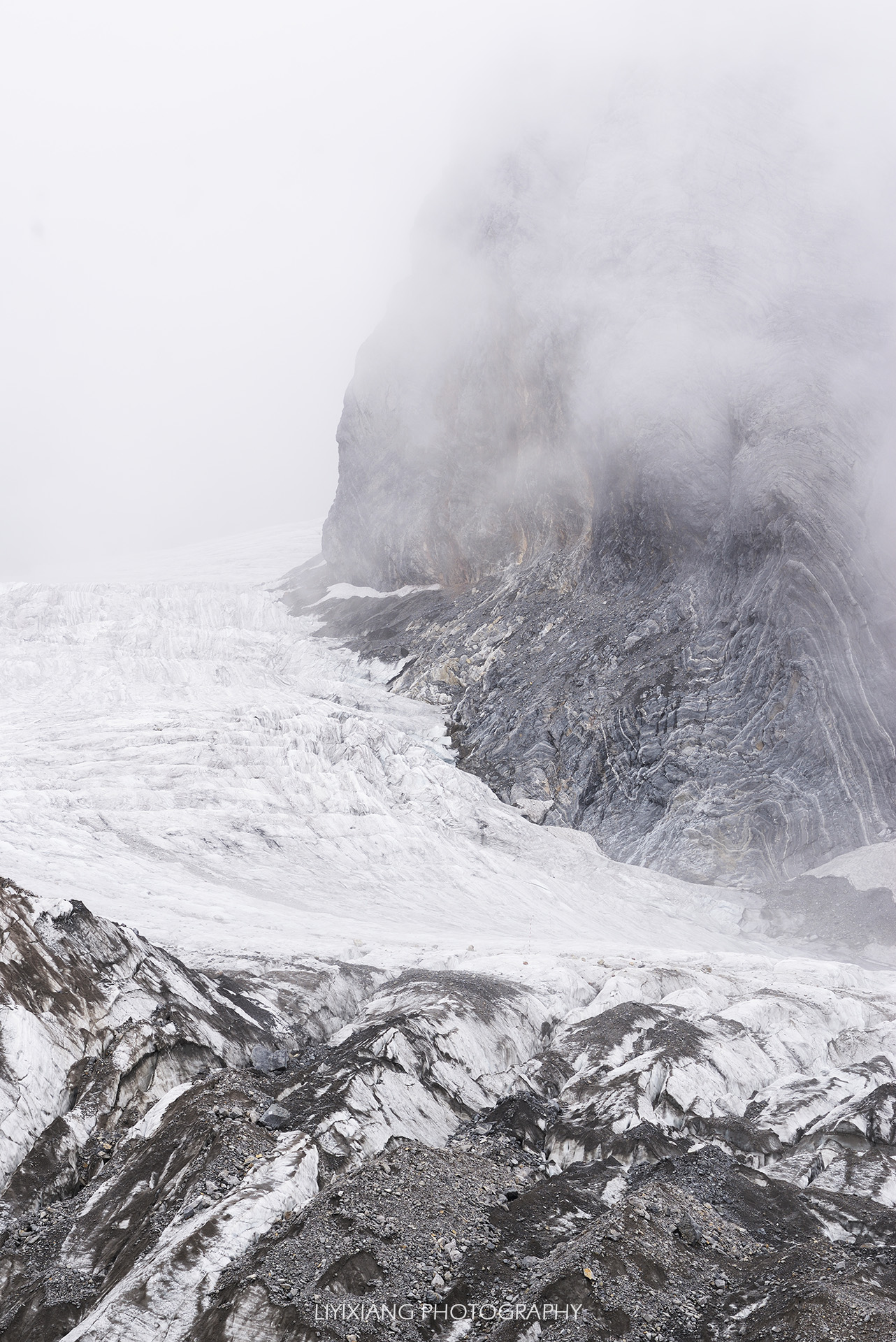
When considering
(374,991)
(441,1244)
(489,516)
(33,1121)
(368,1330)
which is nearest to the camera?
(368,1330)

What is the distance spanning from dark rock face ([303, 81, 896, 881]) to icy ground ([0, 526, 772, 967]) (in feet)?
15.1

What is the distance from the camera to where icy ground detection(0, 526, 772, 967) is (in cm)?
2784

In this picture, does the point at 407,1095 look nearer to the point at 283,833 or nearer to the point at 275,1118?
the point at 275,1118

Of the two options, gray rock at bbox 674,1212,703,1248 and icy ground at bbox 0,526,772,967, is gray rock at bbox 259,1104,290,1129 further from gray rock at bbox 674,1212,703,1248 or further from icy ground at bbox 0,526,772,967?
icy ground at bbox 0,526,772,967

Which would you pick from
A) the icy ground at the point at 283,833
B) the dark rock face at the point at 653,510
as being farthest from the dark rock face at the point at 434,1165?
the dark rock face at the point at 653,510

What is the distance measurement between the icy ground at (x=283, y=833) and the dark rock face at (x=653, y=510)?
4.60 metres

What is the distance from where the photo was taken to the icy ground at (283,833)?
27844mm

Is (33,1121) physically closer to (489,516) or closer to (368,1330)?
(368,1330)

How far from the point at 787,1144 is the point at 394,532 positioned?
64616 mm

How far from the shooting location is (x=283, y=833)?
1447 inches

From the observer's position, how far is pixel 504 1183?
11.6 metres

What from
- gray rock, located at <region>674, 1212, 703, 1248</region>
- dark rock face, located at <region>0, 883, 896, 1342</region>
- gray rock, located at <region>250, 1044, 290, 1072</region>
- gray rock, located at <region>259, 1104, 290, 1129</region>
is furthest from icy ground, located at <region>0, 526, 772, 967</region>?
gray rock, located at <region>674, 1212, 703, 1248</region>

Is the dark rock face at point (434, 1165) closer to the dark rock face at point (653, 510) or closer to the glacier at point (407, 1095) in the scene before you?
the glacier at point (407, 1095)

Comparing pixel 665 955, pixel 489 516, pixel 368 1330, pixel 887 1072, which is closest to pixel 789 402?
pixel 489 516
